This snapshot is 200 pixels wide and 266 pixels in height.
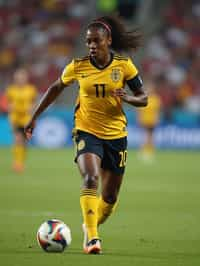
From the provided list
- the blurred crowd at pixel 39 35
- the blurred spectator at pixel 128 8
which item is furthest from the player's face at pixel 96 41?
the blurred spectator at pixel 128 8

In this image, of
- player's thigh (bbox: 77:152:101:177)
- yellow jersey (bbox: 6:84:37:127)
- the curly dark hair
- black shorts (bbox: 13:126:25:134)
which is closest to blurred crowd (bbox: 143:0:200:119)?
yellow jersey (bbox: 6:84:37:127)

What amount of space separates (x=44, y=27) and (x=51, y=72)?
2.49 metres

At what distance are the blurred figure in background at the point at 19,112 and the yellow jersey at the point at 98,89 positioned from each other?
1212cm

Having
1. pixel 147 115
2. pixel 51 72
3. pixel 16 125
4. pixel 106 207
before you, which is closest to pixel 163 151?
pixel 147 115

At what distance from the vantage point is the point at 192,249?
9125mm

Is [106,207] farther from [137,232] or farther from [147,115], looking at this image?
[147,115]

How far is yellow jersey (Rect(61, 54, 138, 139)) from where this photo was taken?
9.01 metres

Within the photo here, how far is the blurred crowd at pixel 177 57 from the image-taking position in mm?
31344

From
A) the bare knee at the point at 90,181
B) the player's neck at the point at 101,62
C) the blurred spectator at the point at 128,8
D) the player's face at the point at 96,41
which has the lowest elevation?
the bare knee at the point at 90,181

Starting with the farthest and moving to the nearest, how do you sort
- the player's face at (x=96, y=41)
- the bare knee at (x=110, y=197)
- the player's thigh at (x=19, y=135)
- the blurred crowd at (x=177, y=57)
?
the blurred crowd at (x=177, y=57), the player's thigh at (x=19, y=135), the bare knee at (x=110, y=197), the player's face at (x=96, y=41)

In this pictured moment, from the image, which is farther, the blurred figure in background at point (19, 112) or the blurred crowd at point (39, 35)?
the blurred crowd at point (39, 35)

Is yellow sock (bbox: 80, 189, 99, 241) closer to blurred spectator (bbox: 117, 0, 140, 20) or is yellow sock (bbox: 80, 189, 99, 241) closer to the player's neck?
the player's neck

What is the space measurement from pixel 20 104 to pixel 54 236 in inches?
568

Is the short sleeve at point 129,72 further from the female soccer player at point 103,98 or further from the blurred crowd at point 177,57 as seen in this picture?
the blurred crowd at point 177,57
